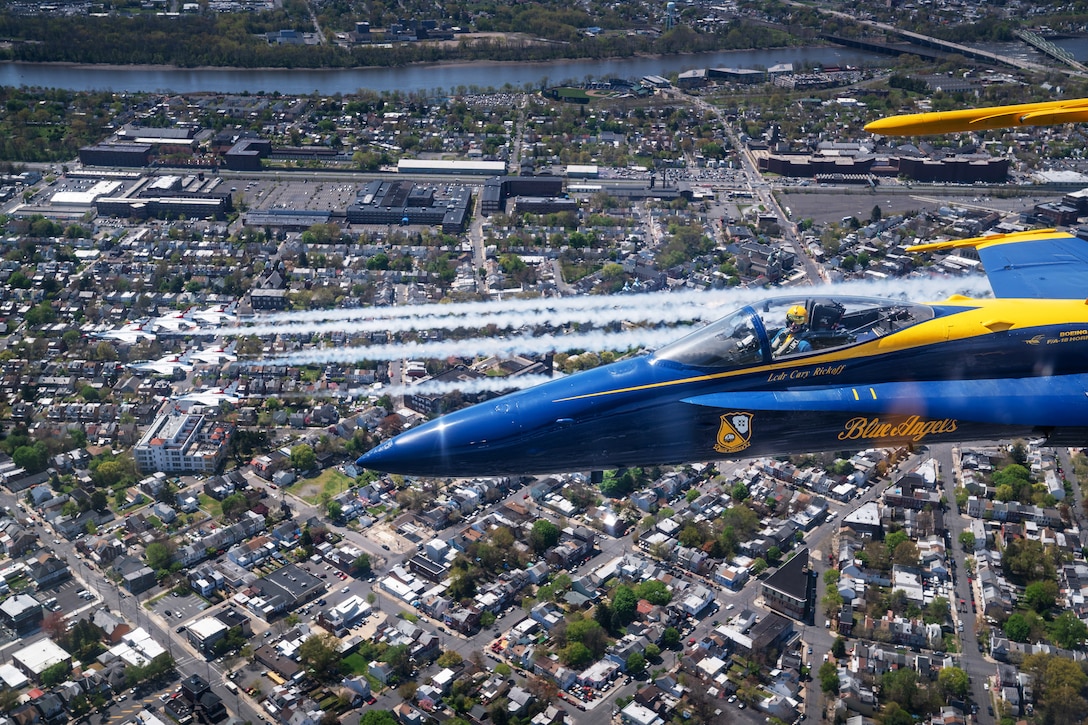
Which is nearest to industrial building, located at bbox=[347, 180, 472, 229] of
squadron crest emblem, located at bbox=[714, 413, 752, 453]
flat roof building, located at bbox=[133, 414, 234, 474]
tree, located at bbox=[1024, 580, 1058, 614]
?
flat roof building, located at bbox=[133, 414, 234, 474]

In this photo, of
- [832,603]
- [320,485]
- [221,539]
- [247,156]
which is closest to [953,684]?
[832,603]

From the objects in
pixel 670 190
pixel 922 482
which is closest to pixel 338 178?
pixel 670 190

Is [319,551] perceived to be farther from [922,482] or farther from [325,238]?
[325,238]

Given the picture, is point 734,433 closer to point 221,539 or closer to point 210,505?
point 221,539

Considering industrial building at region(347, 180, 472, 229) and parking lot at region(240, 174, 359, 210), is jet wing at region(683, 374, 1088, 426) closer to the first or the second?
industrial building at region(347, 180, 472, 229)

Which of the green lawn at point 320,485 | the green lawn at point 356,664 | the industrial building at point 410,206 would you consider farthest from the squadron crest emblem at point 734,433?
the industrial building at point 410,206
